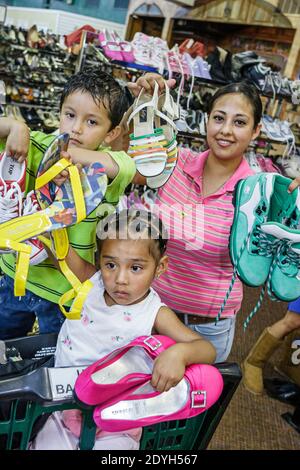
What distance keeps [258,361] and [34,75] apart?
365 centimetres

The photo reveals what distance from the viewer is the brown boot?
7.00 ft

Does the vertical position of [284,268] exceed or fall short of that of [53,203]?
it falls short

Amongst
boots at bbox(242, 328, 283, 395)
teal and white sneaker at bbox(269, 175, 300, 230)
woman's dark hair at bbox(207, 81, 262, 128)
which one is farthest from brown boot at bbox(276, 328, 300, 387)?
woman's dark hair at bbox(207, 81, 262, 128)

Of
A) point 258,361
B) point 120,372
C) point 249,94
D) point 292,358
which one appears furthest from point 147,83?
point 292,358

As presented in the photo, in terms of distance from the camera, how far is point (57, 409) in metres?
0.68

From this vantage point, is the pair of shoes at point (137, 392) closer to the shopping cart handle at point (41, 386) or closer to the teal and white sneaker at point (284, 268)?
the shopping cart handle at point (41, 386)

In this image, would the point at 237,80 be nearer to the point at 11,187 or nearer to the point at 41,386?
the point at 11,187

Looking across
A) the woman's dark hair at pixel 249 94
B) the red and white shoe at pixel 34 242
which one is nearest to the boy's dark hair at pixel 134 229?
the red and white shoe at pixel 34 242

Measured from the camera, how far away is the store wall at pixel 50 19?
17.5ft

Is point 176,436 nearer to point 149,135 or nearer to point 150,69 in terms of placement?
point 149,135

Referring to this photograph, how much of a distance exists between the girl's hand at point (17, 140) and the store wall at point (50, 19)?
5107mm

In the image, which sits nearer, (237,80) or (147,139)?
(147,139)

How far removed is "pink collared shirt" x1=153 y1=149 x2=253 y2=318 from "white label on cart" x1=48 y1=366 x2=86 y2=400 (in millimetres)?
471
